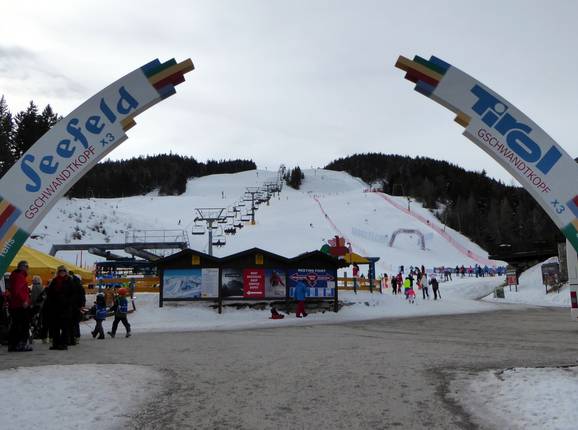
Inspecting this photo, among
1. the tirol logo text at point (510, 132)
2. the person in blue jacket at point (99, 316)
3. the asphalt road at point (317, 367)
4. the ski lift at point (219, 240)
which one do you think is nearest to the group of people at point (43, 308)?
the asphalt road at point (317, 367)

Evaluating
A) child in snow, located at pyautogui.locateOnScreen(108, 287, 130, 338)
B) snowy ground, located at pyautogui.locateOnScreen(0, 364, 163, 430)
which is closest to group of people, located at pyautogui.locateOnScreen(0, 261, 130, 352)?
child in snow, located at pyautogui.locateOnScreen(108, 287, 130, 338)

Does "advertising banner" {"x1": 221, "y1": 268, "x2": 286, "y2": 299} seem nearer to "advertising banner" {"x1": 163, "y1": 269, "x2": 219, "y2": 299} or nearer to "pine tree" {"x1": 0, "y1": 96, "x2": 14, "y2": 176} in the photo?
"advertising banner" {"x1": 163, "y1": 269, "x2": 219, "y2": 299}

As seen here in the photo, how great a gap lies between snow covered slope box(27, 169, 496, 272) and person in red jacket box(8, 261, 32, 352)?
1304 inches

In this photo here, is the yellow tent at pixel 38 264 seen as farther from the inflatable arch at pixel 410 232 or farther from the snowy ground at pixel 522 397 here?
the inflatable arch at pixel 410 232

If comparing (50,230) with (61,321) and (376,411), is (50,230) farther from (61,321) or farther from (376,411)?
(376,411)

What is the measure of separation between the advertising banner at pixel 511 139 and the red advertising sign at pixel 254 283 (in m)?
13.6

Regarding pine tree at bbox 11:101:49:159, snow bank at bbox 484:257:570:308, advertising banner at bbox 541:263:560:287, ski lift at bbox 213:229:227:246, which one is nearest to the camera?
snow bank at bbox 484:257:570:308

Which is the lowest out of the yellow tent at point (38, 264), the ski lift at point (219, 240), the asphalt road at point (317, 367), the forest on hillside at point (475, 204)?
the asphalt road at point (317, 367)

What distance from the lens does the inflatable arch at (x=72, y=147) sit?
25.8 feet

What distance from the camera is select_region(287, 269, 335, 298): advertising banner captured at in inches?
839

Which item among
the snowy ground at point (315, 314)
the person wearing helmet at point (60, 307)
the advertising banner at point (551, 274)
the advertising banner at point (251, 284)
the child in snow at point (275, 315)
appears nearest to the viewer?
the snowy ground at point (315, 314)

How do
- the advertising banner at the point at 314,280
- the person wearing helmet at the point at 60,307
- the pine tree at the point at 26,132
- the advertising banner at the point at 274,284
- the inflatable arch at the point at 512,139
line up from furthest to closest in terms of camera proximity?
the pine tree at the point at 26,132 → the advertising banner at the point at 314,280 → the advertising banner at the point at 274,284 → the person wearing helmet at the point at 60,307 → the inflatable arch at the point at 512,139

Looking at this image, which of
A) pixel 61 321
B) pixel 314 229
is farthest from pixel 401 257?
pixel 61 321

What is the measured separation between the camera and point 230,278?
20609mm
